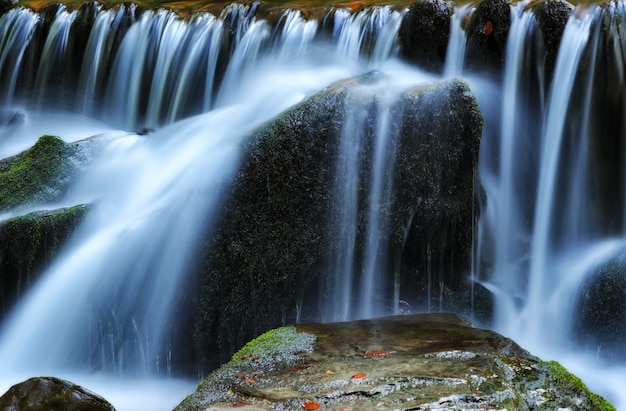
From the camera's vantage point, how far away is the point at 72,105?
33.4 ft

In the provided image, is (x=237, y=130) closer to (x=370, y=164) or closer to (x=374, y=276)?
(x=370, y=164)

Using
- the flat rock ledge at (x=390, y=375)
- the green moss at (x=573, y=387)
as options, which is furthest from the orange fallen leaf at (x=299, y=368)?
the green moss at (x=573, y=387)

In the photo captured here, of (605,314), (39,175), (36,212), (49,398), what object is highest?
(39,175)

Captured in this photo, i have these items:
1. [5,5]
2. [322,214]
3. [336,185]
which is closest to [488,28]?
[336,185]

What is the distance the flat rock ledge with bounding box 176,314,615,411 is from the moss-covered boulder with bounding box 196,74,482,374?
113 cm

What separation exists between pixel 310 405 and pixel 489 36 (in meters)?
5.46

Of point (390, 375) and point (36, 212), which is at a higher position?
point (36, 212)

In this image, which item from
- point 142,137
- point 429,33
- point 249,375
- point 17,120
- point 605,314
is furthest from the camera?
point 17,120

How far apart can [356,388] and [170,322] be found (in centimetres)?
262

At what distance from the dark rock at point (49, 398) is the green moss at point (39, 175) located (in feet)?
9.79

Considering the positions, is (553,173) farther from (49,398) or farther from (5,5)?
(5,5)

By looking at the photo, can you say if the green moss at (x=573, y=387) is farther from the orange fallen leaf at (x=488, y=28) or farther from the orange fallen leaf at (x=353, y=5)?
the orange fallen leaf at (x=353, y=5)

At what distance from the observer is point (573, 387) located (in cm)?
289

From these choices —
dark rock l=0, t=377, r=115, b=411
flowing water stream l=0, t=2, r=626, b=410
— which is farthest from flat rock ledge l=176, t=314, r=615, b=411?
flowing water stream l=0, t=2, r=626, b=410
